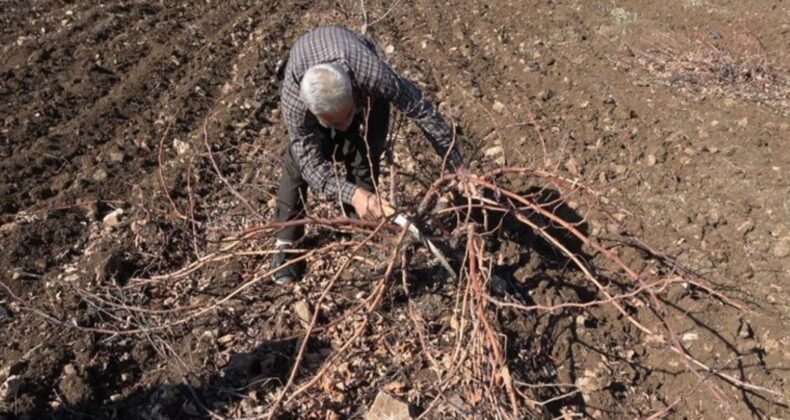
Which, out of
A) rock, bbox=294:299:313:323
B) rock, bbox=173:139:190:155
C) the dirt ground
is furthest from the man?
rock, bbox=173:139:190:155

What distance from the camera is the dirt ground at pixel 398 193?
265 cm

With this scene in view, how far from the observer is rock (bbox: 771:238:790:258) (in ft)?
10.3

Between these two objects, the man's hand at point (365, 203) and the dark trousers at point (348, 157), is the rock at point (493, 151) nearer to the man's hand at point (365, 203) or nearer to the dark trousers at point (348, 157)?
the dark trousers at point (348, 157)

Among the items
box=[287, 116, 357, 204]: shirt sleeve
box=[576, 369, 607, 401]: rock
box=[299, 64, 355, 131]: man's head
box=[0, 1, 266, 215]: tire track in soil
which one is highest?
box=[299, 64, 355, 131]: man's head

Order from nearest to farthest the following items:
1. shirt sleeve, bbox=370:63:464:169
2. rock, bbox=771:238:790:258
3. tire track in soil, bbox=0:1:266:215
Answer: shirt sleeve, bbox=370:63:464:169 < rock, bbox=771:238:790:258 < tire track in soil, bbox=0:1:266:215

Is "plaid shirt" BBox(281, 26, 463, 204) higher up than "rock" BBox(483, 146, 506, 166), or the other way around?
"plaid shirt" BBox(281, 26, 463, 204)

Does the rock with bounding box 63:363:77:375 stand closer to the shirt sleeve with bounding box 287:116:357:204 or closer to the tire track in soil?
the shirt sleeve with bounding box 287:116:357:204

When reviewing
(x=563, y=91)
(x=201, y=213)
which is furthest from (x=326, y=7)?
(x=201, y=213)

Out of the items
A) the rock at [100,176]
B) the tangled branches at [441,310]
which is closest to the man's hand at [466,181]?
the tangled branches at [441,310]

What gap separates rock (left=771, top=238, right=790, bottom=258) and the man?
1643mm

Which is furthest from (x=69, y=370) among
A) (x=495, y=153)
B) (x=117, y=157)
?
(x=495, y=153)

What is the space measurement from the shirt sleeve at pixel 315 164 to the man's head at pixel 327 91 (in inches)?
9.0

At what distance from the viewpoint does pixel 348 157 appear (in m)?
2.99

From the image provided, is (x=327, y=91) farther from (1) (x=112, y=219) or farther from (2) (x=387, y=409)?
(1) (x=112, y=219)
